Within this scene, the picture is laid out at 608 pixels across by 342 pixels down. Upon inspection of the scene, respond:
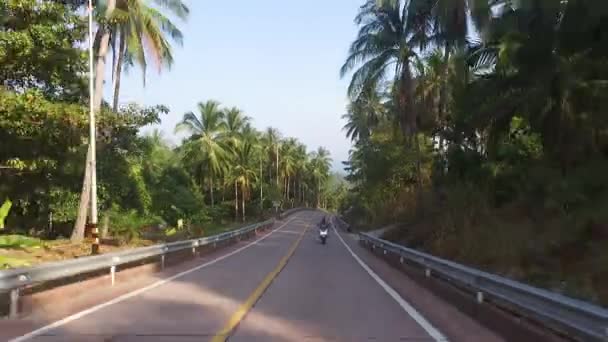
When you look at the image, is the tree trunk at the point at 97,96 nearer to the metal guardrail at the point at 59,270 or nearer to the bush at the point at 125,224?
the bush at the point at 125,224

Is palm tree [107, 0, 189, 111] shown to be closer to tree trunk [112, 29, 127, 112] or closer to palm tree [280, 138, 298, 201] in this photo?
tree trunk [112, 29, 127, 112]

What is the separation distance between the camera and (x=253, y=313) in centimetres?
1068

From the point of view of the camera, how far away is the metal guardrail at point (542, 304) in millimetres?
6270

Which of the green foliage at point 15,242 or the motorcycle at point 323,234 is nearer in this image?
the green foliage at point 15,242

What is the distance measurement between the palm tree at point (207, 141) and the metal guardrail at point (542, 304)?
5061cm

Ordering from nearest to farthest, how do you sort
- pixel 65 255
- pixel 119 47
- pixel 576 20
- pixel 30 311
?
pixel 30 311 < pixel 576 20 < pixel 65 255 < pixel 119 47

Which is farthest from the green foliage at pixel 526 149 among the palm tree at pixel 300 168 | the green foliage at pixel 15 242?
the palm tree at pixel 300 168

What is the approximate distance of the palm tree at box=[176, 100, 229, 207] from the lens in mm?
61875

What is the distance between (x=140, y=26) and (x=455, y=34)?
43.9 feet

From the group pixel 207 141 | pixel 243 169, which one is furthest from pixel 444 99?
pixel 243 169

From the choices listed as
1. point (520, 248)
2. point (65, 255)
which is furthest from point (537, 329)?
point (65, 255)

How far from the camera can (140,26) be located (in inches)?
1085

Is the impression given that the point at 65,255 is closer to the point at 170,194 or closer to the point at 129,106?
the point at 129,106

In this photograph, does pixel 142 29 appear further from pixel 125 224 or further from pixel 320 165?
pixel 320 165
